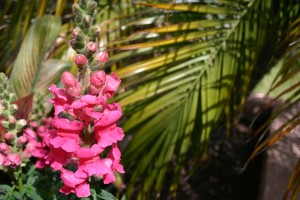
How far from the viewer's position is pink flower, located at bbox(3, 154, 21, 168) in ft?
3.55

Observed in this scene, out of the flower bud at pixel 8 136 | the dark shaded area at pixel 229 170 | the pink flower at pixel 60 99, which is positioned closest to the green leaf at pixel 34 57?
the flower bud at pixel 8 136

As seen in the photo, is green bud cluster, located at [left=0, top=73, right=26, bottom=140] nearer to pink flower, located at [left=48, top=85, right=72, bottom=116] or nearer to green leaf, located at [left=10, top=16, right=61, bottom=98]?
pink flower, located at [left=48, top=85, right=72, bottom=116]

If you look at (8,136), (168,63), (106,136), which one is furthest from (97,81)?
(168,63)

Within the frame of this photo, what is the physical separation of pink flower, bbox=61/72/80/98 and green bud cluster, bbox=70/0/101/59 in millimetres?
51

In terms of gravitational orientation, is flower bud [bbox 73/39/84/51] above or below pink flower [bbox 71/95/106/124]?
above

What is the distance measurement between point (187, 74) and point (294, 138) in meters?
0.53

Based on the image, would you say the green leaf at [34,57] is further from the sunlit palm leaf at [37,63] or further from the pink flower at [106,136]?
the pink flower at [106,136]

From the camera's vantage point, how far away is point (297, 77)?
5.92 ft

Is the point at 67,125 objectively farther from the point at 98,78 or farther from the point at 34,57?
the point at 34,57

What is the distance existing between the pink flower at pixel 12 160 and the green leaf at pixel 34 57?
20.8 inches

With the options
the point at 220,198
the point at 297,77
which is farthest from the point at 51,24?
the point at 220,198

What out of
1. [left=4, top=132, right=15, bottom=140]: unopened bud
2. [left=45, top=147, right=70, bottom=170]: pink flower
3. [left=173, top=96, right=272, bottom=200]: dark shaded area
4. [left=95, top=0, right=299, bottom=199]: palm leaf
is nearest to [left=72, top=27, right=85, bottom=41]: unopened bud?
[left=45, top=147, right=70, bottom=170]: pink flower

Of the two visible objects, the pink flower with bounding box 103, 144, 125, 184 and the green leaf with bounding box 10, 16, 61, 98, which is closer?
the pink flower with bounding box 103, 144, 125, 184

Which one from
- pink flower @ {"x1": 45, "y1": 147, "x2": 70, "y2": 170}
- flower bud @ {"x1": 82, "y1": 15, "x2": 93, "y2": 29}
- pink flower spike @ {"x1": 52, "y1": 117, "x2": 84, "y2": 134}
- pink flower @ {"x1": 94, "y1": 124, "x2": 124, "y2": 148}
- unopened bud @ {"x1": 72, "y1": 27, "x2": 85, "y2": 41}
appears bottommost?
pink flower @ {"x1": 45, "y1": 147, "x2": 70, "y2": 170}
